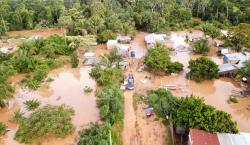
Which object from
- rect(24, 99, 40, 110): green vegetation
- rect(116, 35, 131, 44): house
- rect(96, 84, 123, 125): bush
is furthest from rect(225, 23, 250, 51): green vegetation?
rect(24, 99, 40, 110): green vegetation

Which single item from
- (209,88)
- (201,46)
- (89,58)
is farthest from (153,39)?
(209,88)

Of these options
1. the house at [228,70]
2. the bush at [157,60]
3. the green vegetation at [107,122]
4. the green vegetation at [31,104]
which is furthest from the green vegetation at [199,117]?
the green vegetation at [31,104]

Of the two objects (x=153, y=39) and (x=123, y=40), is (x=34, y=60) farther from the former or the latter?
(x=153, y=39)

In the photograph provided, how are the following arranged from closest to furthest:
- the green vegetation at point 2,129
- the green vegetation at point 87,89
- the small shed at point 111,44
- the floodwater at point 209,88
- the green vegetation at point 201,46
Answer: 1. the green vegetation at point 2,129
2. the floodwater at point 209,88
3. the green vegetation at point 87,89
4. the green vegetation at point 201,46
5. the small shed at point 111,44

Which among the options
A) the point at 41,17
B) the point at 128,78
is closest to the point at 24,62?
the point at 128,78

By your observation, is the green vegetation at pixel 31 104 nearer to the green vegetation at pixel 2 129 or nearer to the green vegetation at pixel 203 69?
the green vegetation at pixel 2 129
